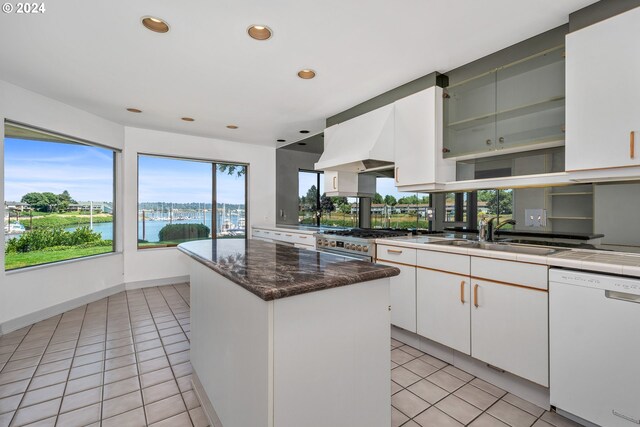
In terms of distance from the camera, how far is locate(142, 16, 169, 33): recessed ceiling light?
2.05 m

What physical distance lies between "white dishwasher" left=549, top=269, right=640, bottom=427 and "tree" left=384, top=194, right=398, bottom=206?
214cm

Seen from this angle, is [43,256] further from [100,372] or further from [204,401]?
[204,401]

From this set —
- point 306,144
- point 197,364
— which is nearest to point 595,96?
point 197,364

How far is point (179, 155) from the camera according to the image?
→ 5.02 meters

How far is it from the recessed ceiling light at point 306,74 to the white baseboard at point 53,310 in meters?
3.88

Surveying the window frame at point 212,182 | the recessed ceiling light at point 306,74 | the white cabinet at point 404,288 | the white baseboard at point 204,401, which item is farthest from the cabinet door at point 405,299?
the window frame at point 212,182

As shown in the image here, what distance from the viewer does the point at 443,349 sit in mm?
2422

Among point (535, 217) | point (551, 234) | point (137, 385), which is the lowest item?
point (137, 385)

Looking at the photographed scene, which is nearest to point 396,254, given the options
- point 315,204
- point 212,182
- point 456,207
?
point 456,207

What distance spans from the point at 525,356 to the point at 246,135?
4.74 meters

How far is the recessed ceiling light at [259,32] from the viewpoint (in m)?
2.15

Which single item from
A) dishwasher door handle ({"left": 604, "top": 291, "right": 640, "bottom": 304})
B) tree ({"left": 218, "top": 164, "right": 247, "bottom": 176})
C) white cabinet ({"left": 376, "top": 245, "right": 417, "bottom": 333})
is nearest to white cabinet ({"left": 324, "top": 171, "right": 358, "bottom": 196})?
white cabinet ({"left": 376, "top": 245, "right": 417, "bottom": 333})

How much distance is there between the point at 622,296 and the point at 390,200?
98.1 inches

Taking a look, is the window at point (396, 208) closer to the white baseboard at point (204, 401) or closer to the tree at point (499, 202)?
the tree at point (499, 202)
